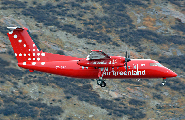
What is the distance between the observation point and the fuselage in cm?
4819

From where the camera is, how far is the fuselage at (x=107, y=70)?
48188 millimetres

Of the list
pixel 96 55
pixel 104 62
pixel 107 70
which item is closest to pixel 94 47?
pixel 107 70

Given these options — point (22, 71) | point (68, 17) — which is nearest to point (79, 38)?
point (68, 17)

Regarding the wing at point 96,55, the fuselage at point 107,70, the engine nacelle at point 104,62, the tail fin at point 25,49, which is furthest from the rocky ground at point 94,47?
the wing at point 96,55

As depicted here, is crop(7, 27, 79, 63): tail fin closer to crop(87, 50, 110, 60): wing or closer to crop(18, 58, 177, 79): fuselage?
crop(18, 58, 177, 79): fuselage

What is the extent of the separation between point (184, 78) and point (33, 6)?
55.7m

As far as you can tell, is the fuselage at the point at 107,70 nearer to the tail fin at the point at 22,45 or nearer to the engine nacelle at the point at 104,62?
the tail fin at the point at 22,45

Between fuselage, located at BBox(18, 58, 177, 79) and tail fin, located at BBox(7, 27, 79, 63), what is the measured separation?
997 mm

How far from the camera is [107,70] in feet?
158

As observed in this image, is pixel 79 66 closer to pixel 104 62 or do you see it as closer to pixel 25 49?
pixel 104 62

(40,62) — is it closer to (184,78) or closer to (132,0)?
(184,78)

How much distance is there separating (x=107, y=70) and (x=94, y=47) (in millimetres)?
48538

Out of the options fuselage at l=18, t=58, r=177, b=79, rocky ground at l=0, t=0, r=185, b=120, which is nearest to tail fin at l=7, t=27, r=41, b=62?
fuselage at l=18, t=58, r=177, b=79

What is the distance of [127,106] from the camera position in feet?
267
